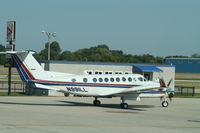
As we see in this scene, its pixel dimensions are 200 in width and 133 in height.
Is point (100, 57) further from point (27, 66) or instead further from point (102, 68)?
point (27, 66)

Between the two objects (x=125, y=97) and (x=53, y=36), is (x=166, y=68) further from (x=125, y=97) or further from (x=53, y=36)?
(x=125, y=97)

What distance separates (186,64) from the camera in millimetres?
137125

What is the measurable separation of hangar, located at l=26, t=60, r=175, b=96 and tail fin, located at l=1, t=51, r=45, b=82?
1526 cm

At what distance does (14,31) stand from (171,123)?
2667cm

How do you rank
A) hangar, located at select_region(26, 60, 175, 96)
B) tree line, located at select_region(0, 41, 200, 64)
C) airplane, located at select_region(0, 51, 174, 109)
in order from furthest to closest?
tree line, located at select_region(0, 41, 200, 64) < hangar, located at select_region(26, 60, 175, 96) < airplane, located at select_region(0, 51, 174, 109)

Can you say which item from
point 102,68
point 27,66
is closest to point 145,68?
point 102,68

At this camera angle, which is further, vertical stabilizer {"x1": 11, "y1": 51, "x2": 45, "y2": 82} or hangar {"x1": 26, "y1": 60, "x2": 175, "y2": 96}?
hangar {"x1": 26, "y1": 60, "x2": 175, "y2": 96}

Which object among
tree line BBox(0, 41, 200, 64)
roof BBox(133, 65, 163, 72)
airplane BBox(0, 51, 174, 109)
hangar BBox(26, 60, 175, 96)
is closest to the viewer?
airplane BBox(0, 51, 174, 109)

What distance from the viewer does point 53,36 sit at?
55375 millimetres

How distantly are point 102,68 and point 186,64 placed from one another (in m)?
96.4

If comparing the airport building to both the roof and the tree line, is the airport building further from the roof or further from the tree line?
the roof

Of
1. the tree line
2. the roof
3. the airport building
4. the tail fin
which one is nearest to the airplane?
the tail fin

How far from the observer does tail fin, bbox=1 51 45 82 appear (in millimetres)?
27344

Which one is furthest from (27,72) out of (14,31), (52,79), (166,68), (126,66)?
(166,68)
